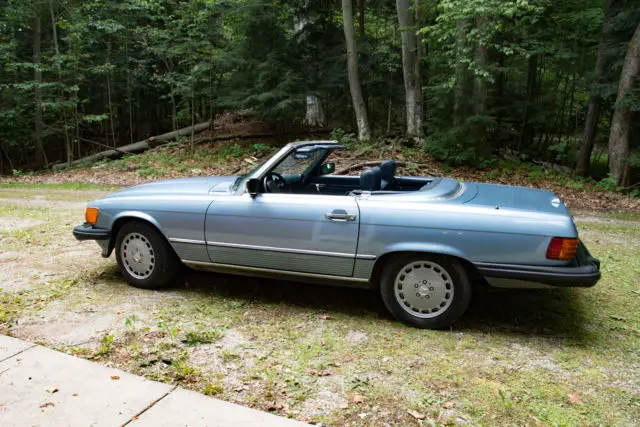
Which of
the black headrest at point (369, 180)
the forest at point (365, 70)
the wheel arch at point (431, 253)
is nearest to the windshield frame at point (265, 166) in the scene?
the black headrest at point (369, 180)

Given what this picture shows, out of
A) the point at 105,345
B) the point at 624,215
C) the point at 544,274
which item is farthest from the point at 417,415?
the point at 624,215

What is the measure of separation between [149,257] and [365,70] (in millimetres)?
14241

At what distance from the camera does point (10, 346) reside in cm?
359

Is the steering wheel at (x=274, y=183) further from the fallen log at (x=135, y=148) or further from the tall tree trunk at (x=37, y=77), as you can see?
the fallen log at (x=135, y=148)

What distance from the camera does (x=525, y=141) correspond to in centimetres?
1752

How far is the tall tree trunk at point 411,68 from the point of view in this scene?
15117 millimetres

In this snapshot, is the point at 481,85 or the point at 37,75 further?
the point at 37,75

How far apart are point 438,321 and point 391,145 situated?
471 inches

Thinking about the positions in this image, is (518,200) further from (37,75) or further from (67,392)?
(37,75)

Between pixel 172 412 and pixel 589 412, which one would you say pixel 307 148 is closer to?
pixel 172 412

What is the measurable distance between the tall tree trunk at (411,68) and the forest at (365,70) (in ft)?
0.15

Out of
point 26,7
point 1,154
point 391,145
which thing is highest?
point 26,7

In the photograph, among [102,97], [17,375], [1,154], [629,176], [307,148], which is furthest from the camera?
[102,97]

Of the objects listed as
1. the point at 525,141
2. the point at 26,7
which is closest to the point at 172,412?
the point at 525,141
